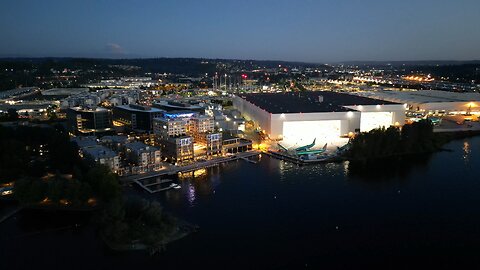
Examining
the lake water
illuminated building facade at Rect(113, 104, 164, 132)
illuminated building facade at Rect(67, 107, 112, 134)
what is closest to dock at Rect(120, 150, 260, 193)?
the lake water

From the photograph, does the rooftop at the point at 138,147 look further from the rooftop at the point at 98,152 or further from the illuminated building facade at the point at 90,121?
the illuminated building facade at the point at 90,121

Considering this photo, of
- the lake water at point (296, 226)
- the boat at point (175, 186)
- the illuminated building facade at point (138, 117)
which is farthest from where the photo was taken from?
the illuminated building facade at point (138, 117)

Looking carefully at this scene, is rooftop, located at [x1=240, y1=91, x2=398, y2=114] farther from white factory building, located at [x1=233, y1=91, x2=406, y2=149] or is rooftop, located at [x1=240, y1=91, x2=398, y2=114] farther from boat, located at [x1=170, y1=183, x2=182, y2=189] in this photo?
boat, located at [x1=170, y1=183, x2=182, y2=189]

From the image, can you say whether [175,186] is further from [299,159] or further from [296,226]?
[299,159]

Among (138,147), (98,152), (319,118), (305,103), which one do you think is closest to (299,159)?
(319,118)

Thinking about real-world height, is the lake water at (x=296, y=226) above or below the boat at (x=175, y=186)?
below

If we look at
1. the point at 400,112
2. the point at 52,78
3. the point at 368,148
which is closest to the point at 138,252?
the point at 368,148

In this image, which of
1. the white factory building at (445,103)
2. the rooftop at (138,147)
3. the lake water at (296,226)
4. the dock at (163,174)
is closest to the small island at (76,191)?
the lake water at (296,226)
